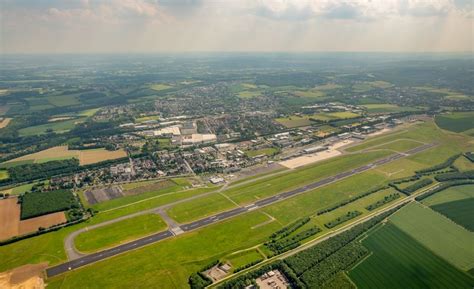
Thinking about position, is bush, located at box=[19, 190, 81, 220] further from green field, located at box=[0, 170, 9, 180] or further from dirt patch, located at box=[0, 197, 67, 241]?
green field, located at box=[0, 170, 9, 180]

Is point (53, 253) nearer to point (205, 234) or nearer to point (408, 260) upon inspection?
point (205, 234)

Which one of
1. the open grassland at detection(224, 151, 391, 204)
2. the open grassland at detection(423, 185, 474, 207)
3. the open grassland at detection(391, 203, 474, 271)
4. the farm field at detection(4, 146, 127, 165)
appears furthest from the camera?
the farm field at detection(4, 146, 127, 165)

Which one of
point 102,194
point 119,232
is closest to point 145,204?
point 119,232

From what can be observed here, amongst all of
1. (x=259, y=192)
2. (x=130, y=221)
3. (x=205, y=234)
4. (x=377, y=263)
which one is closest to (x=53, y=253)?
(x=130, y=221)

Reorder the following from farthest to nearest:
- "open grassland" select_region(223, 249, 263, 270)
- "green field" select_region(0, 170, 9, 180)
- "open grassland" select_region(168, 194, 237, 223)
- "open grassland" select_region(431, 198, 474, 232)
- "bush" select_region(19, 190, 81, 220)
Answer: "green field" select_region(0, 170, 9, 180)
"bush" select_region(19, 190, 81, 220)
"open grassland" select_region(168, 194, 237, 223)
"open grassland" select_region(431, 198, 474, 232)
"open grassland" select_region(223, 249, 263, 270)

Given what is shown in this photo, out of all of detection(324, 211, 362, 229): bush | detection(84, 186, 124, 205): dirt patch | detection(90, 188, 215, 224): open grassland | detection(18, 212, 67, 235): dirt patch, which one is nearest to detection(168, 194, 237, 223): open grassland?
detection(90, 188, 215, 224): open grassland
